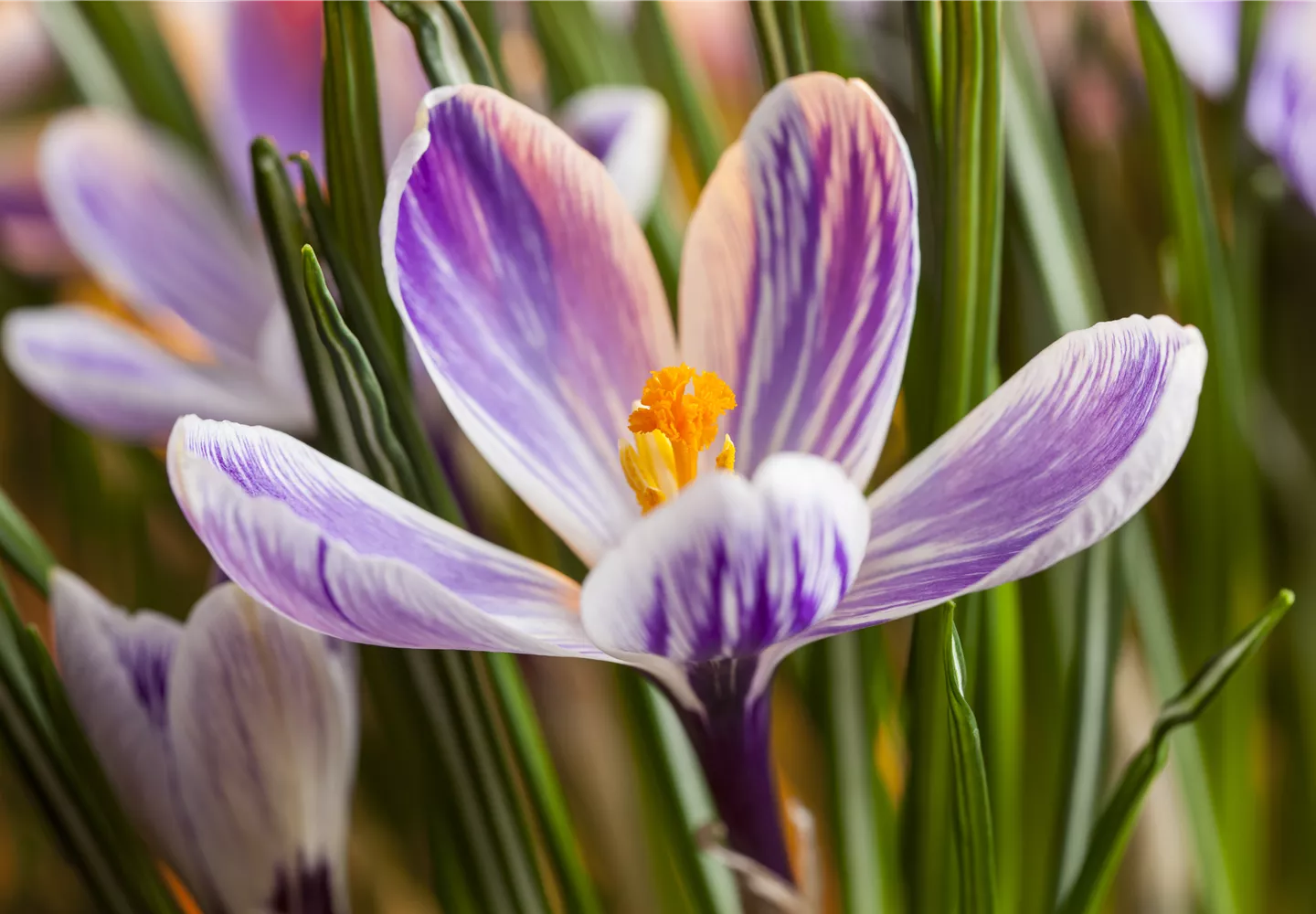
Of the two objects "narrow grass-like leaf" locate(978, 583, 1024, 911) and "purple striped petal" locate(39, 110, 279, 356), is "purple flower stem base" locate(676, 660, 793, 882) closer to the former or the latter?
"narrow grass-like leaf" locate(978, 583, 1024, 911)

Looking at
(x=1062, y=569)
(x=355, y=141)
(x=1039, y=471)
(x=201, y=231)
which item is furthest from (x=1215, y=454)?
(x=201, y=231)

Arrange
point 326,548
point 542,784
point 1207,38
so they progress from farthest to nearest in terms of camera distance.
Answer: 1. point 1207,38
2. point 542,784
3. point 326,548

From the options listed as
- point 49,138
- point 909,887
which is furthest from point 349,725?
point 49,138

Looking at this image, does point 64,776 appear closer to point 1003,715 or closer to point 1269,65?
point 1003,715

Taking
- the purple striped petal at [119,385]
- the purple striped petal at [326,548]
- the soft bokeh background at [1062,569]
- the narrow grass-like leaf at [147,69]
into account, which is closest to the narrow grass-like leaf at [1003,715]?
the soft bokeh background at [1062,569]

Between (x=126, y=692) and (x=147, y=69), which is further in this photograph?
(x=147, y=69)

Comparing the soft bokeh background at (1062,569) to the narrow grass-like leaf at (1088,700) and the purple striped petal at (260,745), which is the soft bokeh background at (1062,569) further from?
the purple striped petal at (260,745)
